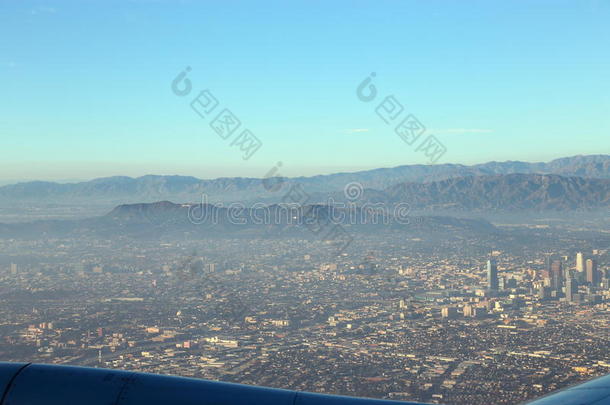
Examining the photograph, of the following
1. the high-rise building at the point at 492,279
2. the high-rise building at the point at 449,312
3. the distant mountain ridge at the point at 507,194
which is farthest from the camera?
the distant mountain ridge at the point at 507,194

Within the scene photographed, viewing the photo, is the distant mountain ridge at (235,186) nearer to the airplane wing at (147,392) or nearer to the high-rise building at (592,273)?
the high-rise building at (592,273)

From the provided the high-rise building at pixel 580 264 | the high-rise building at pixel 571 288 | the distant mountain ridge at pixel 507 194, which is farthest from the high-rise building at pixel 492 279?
the distant mountain ridge at pixel 507 194

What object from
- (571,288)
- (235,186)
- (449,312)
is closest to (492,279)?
(571,288)

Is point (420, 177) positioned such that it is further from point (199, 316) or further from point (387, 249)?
point (199, 316)

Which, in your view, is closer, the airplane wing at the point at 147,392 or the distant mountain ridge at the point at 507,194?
the airplane wing at the point at 147,392

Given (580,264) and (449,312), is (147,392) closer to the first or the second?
(449,312)

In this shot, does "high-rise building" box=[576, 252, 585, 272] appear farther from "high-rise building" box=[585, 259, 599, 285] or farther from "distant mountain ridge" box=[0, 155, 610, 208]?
"distant mountain ridge" box=[0, 155, 610, 208]
